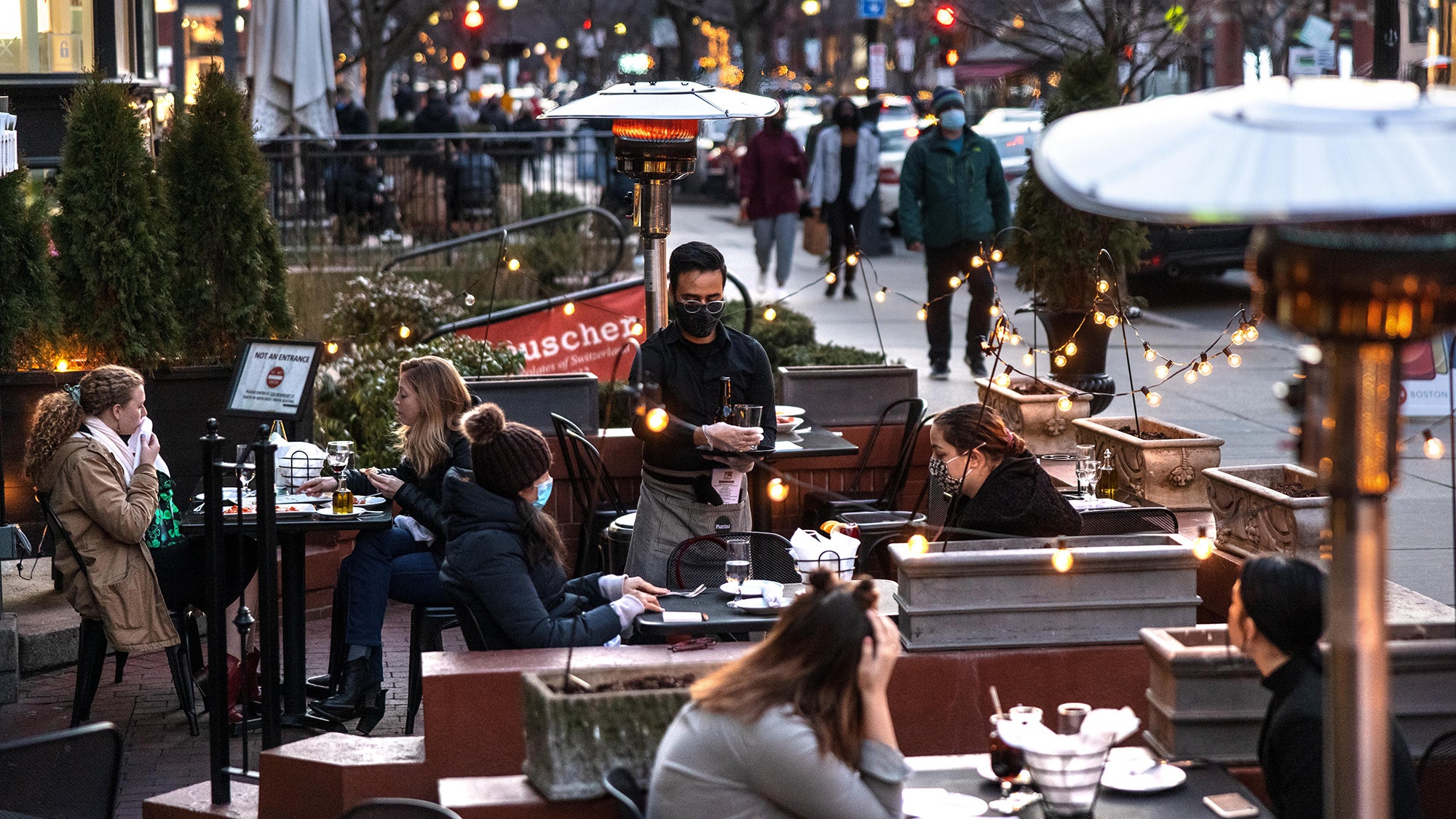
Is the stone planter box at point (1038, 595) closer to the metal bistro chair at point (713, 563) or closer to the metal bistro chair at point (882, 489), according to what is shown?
the metal bistro chair at point (713, 563)

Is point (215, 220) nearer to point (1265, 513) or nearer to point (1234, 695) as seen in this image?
point (1265, 513)

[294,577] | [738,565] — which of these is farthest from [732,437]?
[294,577]

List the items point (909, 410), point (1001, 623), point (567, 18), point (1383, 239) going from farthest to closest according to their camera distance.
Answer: point (567, 18), point (909, 410), point (1001, 623), point (1383, 239)

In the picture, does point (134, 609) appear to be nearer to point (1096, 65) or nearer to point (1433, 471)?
point (1096, 65)

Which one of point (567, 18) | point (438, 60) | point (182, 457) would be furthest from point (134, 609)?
point (438, 60)

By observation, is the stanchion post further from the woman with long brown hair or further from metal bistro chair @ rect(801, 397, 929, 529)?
metal bistro chair @ rect(801, 397, 929, 529)

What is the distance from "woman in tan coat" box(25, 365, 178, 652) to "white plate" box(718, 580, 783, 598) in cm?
224

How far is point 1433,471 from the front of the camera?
10.1m

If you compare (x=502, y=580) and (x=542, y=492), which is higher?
(x=542, y=492)

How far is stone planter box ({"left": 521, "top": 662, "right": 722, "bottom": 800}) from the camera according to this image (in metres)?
3.69

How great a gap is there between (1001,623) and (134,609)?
10.6ft

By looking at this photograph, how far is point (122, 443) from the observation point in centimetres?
594

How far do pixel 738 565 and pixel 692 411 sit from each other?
936 mm

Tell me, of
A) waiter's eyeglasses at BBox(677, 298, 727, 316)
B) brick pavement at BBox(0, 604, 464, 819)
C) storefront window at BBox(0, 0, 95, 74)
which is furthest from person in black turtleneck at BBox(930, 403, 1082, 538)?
storefront window at BBox(0, 0, 95, 74)
